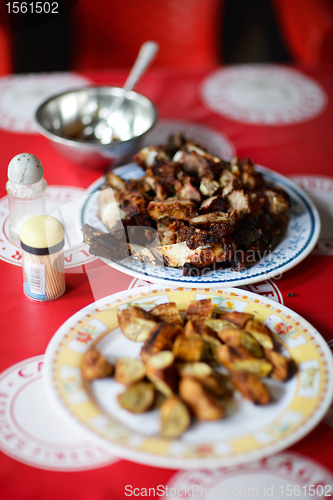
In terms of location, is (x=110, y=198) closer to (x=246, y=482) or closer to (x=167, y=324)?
(x=167, y=324)

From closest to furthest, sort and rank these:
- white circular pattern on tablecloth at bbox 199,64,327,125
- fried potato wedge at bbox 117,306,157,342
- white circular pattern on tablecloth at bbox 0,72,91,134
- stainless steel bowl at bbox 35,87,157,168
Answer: fried potato wedge at bbox 117,306,157,342
stainless steel bowl at bbox 35,87,157,168
white circular pattern on tablecloth at bbox 0,72,91,134
white circular pattern on tablecloth at bbox 199,64,327,125

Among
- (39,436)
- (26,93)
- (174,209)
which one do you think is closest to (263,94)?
(26,93)

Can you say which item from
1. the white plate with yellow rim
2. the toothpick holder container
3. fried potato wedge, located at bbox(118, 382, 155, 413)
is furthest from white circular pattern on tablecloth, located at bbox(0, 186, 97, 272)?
fried potato wedge, located at bbox(118, 382, 155, 413)

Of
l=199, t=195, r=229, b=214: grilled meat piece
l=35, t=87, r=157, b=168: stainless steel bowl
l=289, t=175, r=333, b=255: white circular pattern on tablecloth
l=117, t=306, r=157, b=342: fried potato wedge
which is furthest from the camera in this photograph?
l=35, t=87, r=157, b=168: stainless steel bowl

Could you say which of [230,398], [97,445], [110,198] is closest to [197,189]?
[110,198]

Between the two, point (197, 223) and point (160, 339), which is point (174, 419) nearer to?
point (160, 339)

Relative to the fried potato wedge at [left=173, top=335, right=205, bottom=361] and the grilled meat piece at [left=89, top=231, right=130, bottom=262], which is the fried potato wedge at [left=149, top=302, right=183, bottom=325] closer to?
the fried potato wedge at [left=173, top=335, right=205, bottom=361]
